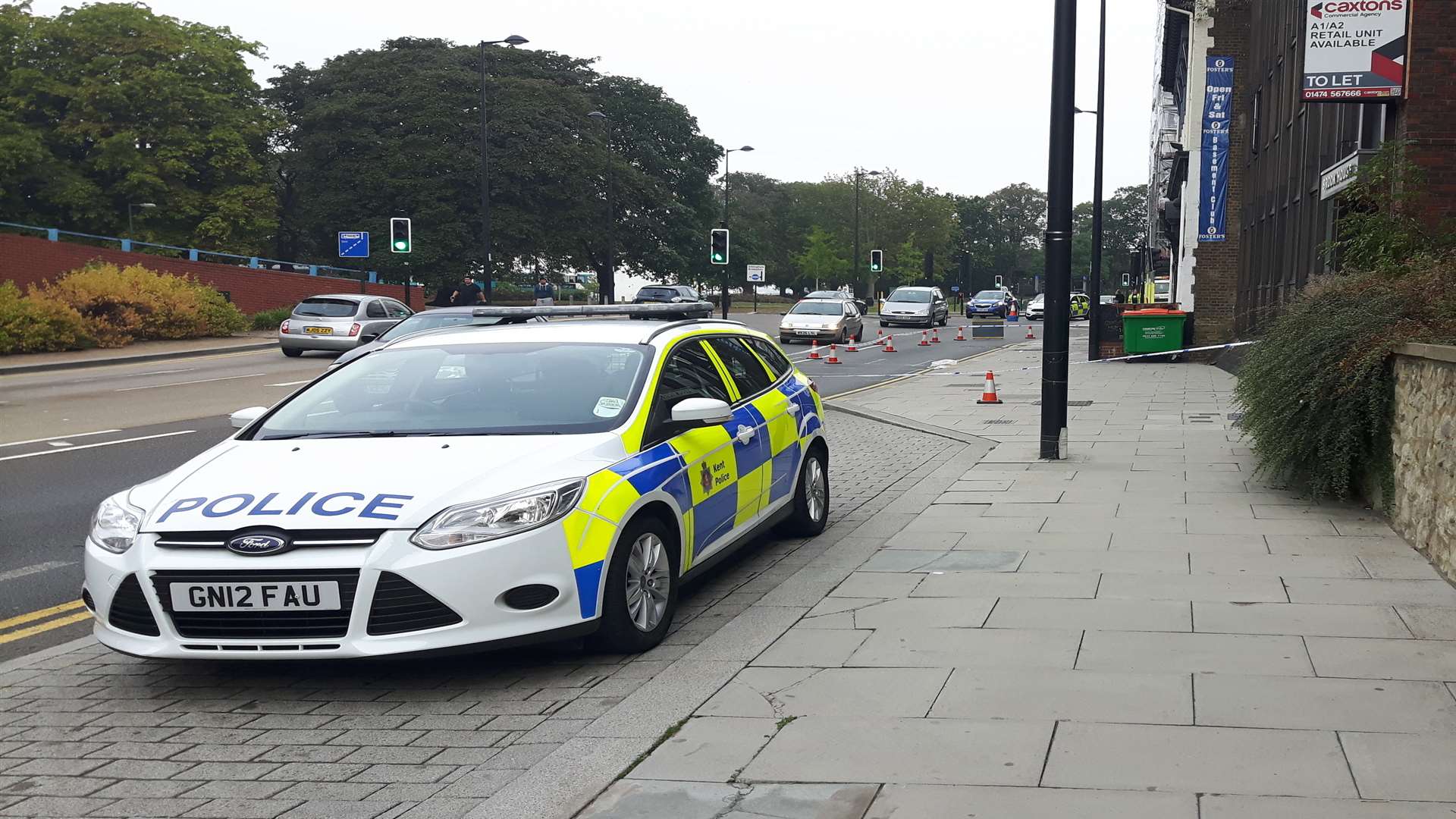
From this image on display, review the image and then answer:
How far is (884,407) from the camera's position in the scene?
61.2 ft

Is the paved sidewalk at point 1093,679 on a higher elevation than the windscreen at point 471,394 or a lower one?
lower

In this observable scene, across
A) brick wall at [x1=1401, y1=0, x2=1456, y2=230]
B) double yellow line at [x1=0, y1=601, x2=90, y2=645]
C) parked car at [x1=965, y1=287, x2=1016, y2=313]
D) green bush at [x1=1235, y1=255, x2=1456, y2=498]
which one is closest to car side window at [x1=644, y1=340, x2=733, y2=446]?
double yellow line at [x1=0, y1=601, x2=90, y2=645]

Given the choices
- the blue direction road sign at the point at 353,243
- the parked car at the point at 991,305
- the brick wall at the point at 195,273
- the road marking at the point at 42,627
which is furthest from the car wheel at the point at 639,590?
the parked car at the point at 991,305

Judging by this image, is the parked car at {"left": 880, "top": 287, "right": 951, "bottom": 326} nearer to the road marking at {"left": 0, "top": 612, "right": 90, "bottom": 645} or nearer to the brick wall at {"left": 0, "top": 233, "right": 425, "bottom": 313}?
the brick wall at {"left": 0, "top": 233, "right": 425, "bottom": 313}

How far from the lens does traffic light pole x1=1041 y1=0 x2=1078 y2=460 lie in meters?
11.8

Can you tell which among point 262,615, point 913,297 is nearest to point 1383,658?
point 262,615

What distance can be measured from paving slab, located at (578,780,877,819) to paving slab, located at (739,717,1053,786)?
96 millimetres

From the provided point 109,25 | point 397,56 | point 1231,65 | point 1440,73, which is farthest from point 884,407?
point 109,25

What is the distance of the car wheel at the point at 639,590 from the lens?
541cm

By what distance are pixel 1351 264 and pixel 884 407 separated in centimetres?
711

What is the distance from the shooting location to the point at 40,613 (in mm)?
6613

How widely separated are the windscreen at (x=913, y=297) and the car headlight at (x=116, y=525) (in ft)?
150

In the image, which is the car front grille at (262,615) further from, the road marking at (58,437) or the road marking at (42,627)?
the road marking at (58,437)

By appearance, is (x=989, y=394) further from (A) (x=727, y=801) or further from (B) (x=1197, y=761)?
(A) (x=727, y=801)
